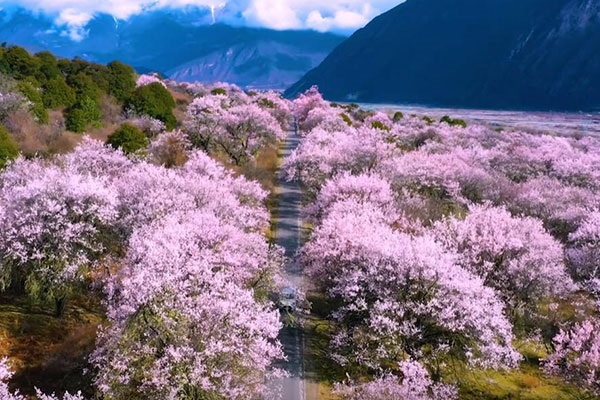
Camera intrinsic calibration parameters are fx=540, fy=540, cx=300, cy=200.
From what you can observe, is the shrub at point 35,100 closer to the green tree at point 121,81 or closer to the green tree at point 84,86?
the green tree at point 84,86

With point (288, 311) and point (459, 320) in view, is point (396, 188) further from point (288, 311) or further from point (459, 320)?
point (459, 320)

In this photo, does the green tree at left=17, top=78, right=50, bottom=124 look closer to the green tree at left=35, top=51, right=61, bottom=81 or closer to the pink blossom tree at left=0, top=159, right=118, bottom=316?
the green tree at left=35, top=51, right=61, bottom=81

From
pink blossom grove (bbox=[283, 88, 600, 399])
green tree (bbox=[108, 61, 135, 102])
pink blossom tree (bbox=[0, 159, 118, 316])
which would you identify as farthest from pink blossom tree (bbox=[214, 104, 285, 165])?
pink blossom tree (bbox=[0, 159, 118, 316])

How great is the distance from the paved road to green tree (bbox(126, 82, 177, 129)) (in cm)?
1956

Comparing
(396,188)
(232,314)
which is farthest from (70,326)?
(396,188)

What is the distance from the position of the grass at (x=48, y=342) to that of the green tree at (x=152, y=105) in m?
46.9

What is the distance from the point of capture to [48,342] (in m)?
30.8

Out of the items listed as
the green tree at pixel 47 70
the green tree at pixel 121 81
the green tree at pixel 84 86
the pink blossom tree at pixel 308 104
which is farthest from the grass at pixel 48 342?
the pink blossom tree at pixel 308 104

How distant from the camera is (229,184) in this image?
4381 centimetres

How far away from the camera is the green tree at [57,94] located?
69.7 metres

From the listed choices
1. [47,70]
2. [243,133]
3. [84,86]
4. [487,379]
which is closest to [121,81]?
[84,86]

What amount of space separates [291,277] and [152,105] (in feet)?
147

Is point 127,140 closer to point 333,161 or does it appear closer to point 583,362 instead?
point 333,161

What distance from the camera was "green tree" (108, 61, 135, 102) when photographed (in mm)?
83444
